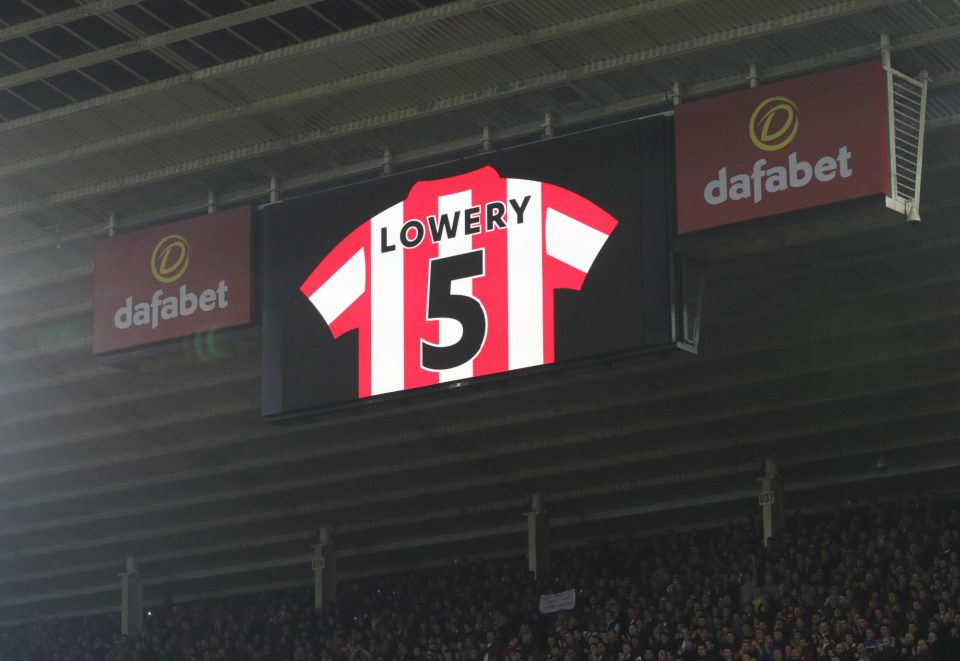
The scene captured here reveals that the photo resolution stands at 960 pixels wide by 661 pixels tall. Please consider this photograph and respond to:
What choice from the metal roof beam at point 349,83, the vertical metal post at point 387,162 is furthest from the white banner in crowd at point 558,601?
the metal roof beam at point 349,83

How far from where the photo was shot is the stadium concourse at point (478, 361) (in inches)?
822

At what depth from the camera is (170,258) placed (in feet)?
77.4

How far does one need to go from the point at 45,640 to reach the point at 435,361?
60.9 ft

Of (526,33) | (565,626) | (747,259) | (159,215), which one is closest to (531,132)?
(526,33)

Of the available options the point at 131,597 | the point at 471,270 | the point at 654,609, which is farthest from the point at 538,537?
the point at 471,270

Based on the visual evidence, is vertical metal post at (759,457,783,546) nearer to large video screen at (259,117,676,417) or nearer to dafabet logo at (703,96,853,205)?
large video screen at (259,117,676,417)

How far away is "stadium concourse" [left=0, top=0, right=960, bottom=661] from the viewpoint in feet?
68.5

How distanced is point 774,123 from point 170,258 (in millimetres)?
7726

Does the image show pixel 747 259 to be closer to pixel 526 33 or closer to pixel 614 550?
pixel 526 33

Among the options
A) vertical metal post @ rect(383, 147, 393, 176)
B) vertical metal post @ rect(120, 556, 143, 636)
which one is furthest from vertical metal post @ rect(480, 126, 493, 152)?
vertical metal post @ rect(120, 556, 143, 636)

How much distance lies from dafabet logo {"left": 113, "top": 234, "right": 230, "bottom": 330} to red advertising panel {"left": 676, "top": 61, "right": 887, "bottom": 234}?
599cm

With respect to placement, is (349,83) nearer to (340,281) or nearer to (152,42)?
(152,42)

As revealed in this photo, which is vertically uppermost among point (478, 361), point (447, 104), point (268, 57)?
point (268, 57)

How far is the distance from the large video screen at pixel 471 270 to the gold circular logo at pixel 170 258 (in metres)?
1.26
